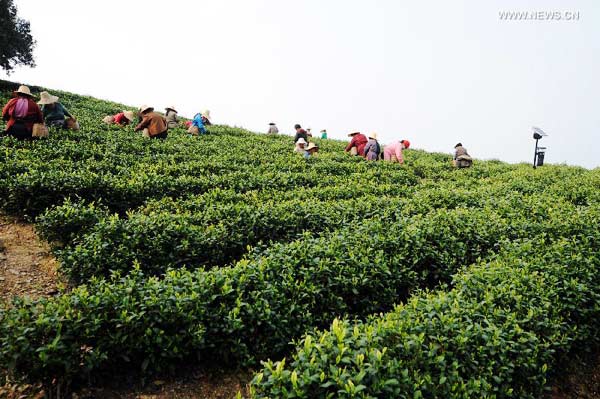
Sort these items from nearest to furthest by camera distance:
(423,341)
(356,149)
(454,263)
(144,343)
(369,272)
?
(423,341) → (144,343) → (369,272) → (454,263) → (356,149)

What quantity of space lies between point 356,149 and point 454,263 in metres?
11.7

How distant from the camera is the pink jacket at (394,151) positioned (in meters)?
16.7

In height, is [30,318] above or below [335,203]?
below

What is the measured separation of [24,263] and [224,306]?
163 inches

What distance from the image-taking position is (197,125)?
18.4 metres

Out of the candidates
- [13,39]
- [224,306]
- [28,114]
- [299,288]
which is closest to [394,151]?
[28,114]

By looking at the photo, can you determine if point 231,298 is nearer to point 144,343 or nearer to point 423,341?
point 144,343

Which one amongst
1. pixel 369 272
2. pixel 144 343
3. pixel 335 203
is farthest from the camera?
pixel 335 203

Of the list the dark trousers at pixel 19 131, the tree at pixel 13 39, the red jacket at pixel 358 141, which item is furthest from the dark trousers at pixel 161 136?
the tree at pixel 13 39

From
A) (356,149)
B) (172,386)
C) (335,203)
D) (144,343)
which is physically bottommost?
(172,386)

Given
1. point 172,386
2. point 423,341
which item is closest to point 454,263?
point 423,341

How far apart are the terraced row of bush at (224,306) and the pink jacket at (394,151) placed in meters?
10.5

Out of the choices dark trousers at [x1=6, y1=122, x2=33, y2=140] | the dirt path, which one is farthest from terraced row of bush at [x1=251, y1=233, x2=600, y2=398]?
dark trousers at [x1=6, y1=122, x2=33, y2=140]

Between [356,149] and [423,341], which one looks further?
[356,149]
